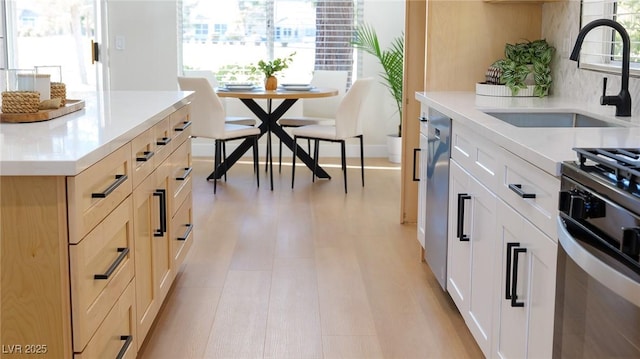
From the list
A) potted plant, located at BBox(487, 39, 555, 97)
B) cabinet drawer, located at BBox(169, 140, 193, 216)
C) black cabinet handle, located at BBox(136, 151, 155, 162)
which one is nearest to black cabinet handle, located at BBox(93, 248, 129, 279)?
black cabinet handle, located at BBox(136, 151, 155, 162)

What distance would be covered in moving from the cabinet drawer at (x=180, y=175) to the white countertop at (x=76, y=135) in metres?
0.24

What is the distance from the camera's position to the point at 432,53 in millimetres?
4195

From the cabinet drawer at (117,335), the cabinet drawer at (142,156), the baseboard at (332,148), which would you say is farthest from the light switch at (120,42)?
the cabinet drawer at (117,335)

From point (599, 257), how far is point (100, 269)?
1.27m

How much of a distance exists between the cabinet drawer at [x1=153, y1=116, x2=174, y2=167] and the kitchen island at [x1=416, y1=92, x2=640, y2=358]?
1138 millimetres

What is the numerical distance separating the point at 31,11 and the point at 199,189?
241 centimetres

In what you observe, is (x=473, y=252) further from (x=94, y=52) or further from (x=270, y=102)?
(x=94, y=52)

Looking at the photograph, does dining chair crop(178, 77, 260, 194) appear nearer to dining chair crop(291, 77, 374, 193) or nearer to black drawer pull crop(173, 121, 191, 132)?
dining chair crop(291, 77, 374, 193)

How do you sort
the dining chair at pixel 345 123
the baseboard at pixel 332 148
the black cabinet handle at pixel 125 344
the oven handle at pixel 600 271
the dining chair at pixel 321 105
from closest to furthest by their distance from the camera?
the oven handle at pixel 600 271 < the black cabinet handle at pixel 125 344 < the dining chair at pixel 345 123 < the dining chair at pixel 321 105 < the baseboard at pixel 332 148

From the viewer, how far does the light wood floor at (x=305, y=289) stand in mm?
3016

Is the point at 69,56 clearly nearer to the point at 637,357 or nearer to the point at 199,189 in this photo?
the point at 199,189

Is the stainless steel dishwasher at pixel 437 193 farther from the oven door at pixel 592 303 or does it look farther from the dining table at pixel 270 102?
the dining table at pixel 270 102

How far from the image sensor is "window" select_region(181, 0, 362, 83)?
7789 mm

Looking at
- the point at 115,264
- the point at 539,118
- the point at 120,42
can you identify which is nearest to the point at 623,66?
the point at 539,118
